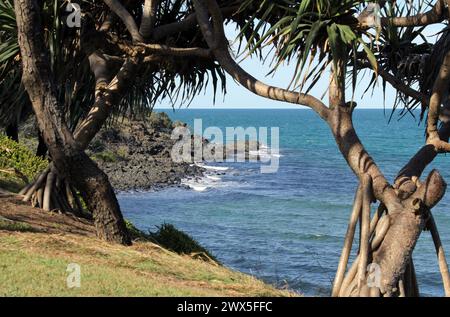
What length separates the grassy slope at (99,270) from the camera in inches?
291

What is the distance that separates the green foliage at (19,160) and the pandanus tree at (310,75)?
16.7 feet

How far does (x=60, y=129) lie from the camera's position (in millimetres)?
10258

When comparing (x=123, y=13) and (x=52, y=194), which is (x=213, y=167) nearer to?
(x=52, y=194)

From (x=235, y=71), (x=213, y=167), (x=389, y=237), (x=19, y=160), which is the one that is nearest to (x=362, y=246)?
(x=389, y=237)

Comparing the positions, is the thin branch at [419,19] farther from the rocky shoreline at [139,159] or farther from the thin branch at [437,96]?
the rocky shoreline at [139,159]

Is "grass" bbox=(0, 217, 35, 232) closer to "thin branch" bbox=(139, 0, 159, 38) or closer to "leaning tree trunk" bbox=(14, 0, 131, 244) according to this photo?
"leaning tree trunk" bbox=(14, 0, 131, 244)

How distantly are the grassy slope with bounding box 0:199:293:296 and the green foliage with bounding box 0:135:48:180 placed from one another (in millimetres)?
7486

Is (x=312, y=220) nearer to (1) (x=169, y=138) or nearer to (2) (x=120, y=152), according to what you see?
(2) (x=120, y=152)

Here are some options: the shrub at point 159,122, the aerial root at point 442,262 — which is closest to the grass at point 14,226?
Result: the aerial root at point 442,262

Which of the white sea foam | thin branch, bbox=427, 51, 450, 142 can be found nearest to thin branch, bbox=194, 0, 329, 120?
thin branch, bbox=427, 51, 450, 142

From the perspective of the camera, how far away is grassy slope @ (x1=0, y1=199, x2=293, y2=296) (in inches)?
291

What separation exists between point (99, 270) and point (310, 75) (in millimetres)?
3258

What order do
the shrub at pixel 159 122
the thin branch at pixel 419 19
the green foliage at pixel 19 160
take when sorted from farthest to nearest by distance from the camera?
the shrub at pixel 159 122, the green foliage at pixel 19 160, the thin branch at pixel 419 19

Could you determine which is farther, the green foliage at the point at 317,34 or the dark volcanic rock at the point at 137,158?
the dark volcanic rock at the point at 137,158
